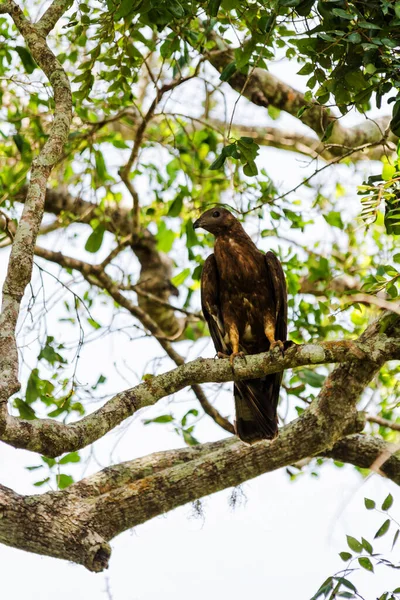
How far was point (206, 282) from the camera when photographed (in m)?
5.39

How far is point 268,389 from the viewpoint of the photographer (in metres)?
5.23

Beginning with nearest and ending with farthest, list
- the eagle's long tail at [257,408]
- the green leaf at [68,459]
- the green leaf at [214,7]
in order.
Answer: the green leaf at [214,7], the eagle's long tail at [257,408], the green leaf at [68,459]

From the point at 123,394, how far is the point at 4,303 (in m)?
0.66

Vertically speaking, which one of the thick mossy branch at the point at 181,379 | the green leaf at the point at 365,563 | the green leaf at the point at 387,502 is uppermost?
the thick mossy branch at the point at 181,379

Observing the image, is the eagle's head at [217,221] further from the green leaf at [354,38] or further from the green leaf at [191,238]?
the green leaf at [354,38]

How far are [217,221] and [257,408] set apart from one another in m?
1.43

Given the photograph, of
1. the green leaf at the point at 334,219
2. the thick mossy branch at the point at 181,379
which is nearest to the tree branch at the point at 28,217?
the thick mossy branch at the point at 181,379

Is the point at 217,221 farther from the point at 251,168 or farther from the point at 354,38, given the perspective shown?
the point at 354,38

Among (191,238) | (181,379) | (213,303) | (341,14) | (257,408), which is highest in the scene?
(191,238)

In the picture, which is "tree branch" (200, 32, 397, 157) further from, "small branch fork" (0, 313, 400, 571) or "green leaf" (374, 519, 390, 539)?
"green leaf" (374, 519, 390, 539)

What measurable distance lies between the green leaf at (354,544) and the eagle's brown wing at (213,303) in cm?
195

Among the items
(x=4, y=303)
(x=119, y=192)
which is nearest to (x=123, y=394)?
(x=4, y=303)

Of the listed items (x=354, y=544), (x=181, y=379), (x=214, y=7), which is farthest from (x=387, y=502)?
(x=214, y=7)

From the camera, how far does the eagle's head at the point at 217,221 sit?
5730 millimetres
